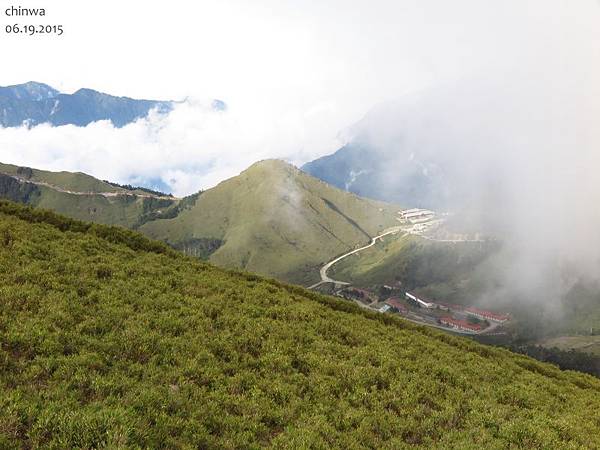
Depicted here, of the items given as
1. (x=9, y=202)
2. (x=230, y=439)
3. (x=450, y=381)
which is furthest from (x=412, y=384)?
(x=9, y=202)

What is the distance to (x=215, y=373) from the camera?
19250 millimetres

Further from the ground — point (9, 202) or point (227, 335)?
point (9, 202)

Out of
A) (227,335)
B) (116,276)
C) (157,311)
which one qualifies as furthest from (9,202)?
(227,335)

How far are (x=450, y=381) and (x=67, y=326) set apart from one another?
21109 millimetres

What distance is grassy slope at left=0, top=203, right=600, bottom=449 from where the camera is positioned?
14727 mm

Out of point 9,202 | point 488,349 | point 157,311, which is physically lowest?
point 488,349

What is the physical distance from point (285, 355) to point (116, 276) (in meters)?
13.4

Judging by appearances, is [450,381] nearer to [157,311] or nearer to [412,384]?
[412,384]

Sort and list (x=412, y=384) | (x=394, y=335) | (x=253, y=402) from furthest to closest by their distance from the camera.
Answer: (x=394, y=335) < (x=412, y=384) < (x=253, y=402)

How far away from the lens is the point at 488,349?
36.2 m

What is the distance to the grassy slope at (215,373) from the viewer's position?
1473 cm

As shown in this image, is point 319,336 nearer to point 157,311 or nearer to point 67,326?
point 157,311

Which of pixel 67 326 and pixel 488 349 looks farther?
pixel 488 349

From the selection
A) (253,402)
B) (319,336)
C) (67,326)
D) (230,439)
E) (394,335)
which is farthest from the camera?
(394,335)
